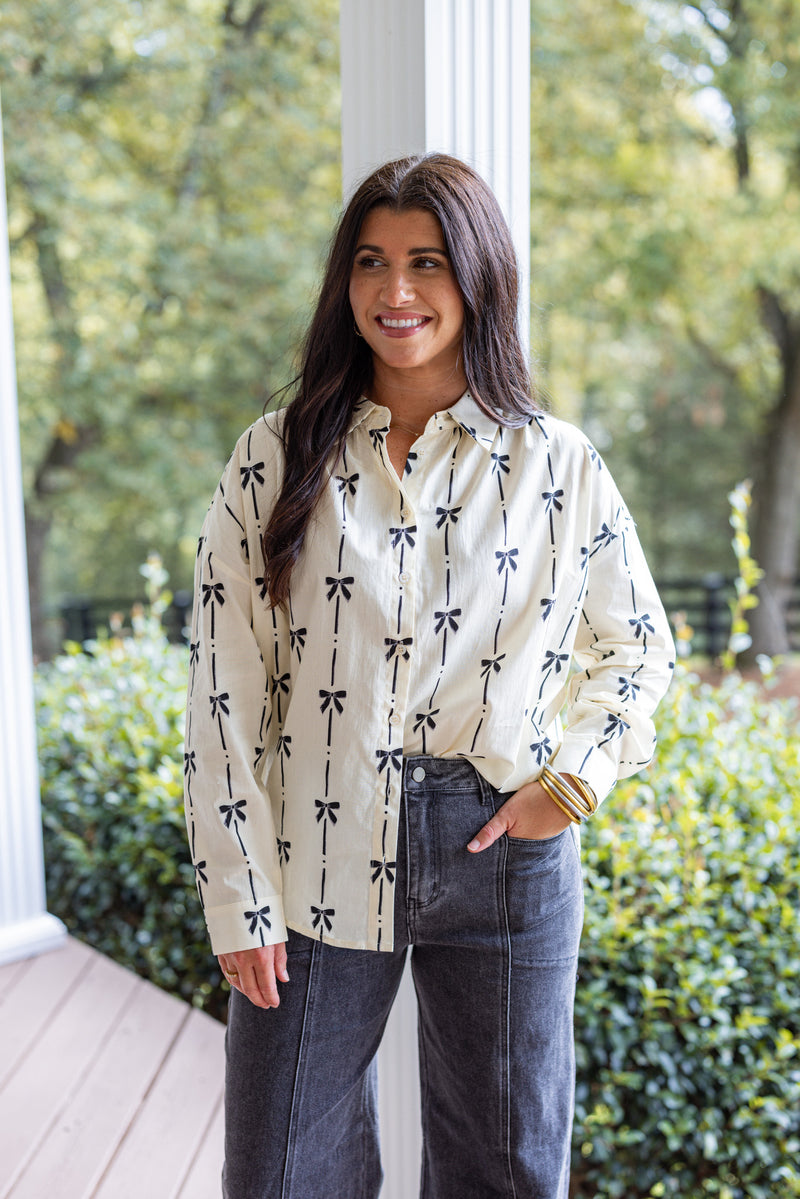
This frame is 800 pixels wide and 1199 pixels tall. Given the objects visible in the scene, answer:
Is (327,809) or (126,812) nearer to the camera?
(327,809)

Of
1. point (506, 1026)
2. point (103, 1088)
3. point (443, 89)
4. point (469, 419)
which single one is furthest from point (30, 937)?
point (443, 89)

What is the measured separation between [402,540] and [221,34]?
7.17 meters

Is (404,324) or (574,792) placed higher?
(404,324)

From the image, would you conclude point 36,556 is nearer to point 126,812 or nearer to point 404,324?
point 126,812

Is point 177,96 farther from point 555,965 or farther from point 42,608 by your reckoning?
point 555,965

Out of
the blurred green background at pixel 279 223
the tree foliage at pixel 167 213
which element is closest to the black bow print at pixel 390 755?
the blurred green background at pixel 279 223

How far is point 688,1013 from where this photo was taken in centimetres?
195

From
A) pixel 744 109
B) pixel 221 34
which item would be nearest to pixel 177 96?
pixel 221 34

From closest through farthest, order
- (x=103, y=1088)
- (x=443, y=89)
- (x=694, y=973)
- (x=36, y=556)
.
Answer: (x=443, y=89), (x=694, y=973), (x=103, y=1088), (x=36, y=556)

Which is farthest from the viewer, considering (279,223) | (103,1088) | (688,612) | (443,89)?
(688,612)

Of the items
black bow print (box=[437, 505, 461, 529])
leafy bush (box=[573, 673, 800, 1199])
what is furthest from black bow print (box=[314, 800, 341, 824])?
leafy bush (box=[573, 673, 800, 1199])

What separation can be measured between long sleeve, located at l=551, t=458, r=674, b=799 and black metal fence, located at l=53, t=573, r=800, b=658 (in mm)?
5060

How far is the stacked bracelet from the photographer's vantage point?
1.23 m

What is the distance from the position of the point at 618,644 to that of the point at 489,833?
28 cm
